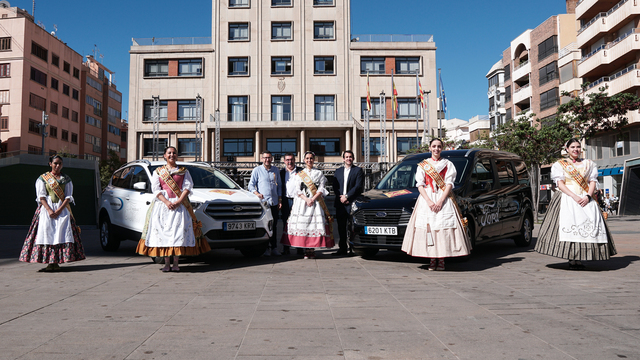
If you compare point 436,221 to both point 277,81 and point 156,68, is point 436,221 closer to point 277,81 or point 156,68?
point 277,81

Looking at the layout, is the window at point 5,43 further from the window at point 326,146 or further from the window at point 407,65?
the window at point 407,65

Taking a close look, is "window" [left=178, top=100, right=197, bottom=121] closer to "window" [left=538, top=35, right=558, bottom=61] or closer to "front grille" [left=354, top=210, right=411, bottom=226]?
"window" [left=538, top=35, right=558, bottom=61]

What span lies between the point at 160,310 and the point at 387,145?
134ft

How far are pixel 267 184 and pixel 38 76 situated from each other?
185 ft

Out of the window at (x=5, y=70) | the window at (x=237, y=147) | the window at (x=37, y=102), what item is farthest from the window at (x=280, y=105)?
the window at (x=5, y=70)

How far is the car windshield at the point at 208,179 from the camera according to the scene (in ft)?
30.7

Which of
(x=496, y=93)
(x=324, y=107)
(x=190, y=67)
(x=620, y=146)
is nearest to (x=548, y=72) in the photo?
(x=620, y=146)

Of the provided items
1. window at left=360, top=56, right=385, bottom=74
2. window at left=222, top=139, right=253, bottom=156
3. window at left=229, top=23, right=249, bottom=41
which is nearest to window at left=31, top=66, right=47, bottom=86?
window at left=229, top=23, right=249, bottom=41

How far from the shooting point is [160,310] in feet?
16.1

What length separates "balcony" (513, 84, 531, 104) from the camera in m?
54.5

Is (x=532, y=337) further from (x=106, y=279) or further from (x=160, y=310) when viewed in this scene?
(x=106, y=279)

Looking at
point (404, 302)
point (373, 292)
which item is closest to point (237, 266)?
point (373, 292)

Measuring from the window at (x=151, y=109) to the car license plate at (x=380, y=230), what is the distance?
3932 cm

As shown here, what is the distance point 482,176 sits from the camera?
9.34 metres
